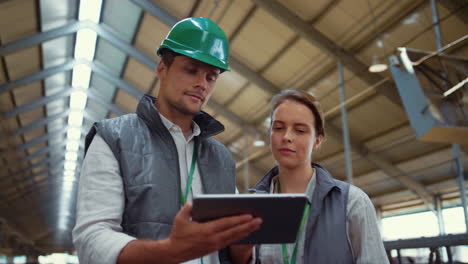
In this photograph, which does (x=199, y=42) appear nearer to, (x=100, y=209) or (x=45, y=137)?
(x=100, y=209)

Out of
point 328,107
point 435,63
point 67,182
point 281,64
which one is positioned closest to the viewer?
point 435,63

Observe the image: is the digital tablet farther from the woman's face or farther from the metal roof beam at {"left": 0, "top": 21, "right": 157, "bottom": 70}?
the metal roof beam at {"left": 0, "top": 21, "right": 157, "bottom": 70}

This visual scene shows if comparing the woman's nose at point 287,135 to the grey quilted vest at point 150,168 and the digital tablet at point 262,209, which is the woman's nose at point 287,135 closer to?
the grey quilted vest at point 150,168

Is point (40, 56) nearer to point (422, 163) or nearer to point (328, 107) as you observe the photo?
point (328, 107)

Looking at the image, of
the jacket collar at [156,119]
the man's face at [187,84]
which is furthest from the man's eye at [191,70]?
the jacket collar at [156,119]

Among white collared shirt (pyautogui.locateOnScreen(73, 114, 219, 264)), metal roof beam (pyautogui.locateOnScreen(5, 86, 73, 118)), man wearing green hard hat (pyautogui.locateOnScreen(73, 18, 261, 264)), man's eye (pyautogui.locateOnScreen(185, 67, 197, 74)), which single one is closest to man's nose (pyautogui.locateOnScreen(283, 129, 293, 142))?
man wearing green hard hat (pyautogui.locateOnScreen(73, 18, 261, 264))

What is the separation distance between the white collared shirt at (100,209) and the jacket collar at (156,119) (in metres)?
0.21

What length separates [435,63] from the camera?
6.79 metres

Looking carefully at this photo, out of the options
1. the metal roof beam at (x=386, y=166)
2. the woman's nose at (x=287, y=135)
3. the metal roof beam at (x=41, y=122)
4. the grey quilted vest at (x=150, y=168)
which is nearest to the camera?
the grey quilted vest at (x=150, y=168)

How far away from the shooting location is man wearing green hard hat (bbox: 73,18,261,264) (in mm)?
1138

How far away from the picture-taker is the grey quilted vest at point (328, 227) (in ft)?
5.74

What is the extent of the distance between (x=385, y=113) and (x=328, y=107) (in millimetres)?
1723

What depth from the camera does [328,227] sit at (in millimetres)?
1799

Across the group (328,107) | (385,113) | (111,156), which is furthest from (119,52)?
(111,156)
